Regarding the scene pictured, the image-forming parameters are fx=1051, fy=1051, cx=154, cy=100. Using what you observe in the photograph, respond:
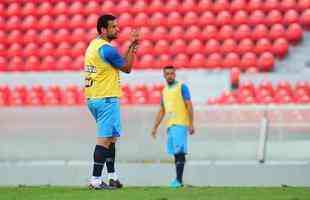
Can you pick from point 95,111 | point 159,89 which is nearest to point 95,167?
point 95,111

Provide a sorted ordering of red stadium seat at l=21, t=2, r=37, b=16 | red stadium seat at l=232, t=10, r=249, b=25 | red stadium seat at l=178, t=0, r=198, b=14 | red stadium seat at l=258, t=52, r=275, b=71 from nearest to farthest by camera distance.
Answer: red stadium seat at l=258, t=52, r=275, b=71
red stadium seat at l=232, t=10, r=249, b=25
red stadium seat at l=178, t=0, r=198, b=14
red stadium seat at l=21, t=2, r=37, b=16

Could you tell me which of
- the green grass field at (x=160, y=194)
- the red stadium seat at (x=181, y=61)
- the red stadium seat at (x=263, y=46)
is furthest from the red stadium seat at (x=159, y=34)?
the green grass field at (x=160, y=194)

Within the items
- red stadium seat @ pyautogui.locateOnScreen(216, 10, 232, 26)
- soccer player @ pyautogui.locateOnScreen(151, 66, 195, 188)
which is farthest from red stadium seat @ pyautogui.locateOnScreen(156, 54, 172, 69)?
soccer player @ pyautogui.locateOnScreen(151, 66, 195, 188)

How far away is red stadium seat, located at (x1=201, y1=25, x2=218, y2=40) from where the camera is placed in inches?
859

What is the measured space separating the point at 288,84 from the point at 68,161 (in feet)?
16.6

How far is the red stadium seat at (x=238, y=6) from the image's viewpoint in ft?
73.1

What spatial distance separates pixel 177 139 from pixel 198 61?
23.0 feet

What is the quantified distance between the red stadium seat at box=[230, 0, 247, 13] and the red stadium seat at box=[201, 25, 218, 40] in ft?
2.25

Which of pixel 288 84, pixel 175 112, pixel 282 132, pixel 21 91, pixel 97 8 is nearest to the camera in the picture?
pixel 175 112

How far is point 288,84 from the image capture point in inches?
764

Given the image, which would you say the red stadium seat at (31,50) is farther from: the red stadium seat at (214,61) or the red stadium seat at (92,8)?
the red stadium seat at (214,61)

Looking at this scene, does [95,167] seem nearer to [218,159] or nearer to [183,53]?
[218,159]

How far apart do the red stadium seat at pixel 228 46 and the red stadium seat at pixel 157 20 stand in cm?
166

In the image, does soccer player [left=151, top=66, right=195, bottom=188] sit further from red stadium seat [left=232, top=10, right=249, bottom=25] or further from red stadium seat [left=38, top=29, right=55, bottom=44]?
red stadium seat [left=38, top=29, right=55, bottom=44]
